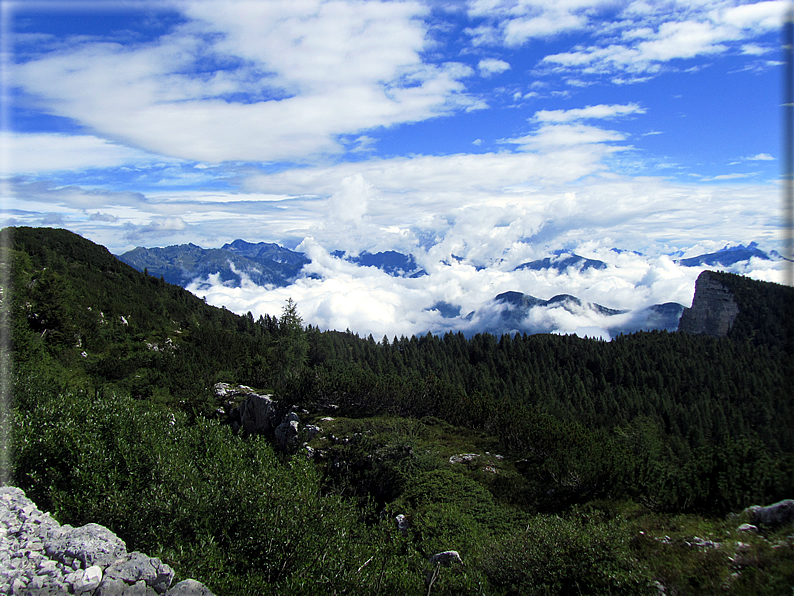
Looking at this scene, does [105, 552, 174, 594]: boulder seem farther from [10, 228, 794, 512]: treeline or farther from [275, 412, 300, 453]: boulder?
[275, 412, 300, 453]: boulder

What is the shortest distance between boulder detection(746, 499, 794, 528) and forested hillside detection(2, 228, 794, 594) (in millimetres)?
1524

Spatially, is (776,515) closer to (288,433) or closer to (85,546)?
(85,546)

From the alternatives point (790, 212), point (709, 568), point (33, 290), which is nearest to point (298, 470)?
point (709, 568)

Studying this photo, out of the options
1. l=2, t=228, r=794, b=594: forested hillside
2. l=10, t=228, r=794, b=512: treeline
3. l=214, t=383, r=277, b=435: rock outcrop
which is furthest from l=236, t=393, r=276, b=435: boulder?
l=10, t=228, r=794, b=512: treeline

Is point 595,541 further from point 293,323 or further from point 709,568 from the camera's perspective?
point 293,323

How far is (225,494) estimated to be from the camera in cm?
2120

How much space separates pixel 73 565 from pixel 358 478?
3734cm

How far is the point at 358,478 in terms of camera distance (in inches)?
1882

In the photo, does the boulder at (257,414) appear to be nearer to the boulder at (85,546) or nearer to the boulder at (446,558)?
the boulder at (446,558)

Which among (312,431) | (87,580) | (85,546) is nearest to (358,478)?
(312,431)

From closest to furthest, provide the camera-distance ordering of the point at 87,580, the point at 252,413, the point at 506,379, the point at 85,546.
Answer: the point at 87,580
the point at 85,546
the point at 252,413
the point at 506,379

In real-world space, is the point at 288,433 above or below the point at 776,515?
below

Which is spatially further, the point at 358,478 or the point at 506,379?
the point at 506,379

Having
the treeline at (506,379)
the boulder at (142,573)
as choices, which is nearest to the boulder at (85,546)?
the boulder at (142,573)
